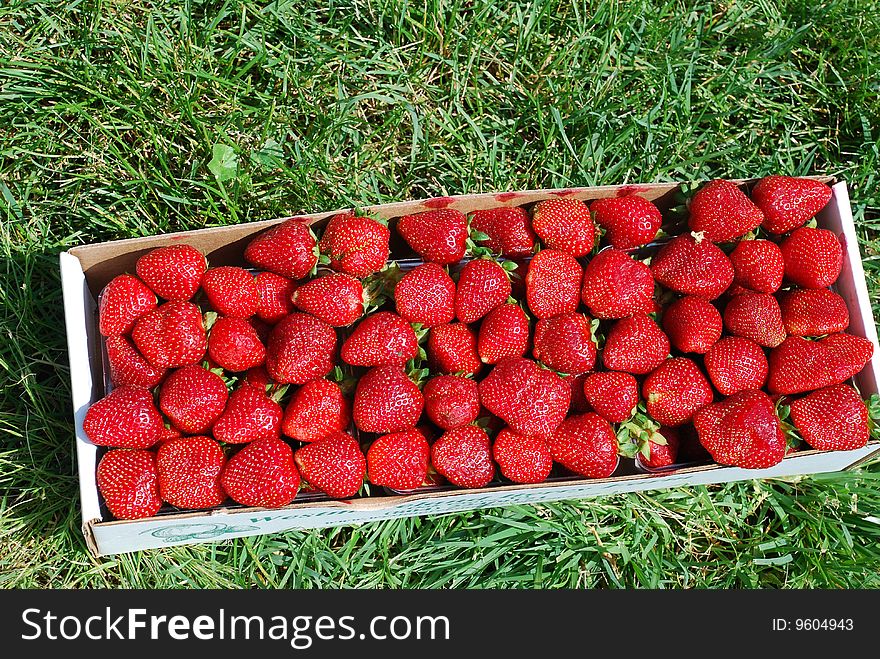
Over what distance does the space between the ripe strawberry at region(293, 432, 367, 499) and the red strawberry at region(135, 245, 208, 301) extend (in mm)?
532

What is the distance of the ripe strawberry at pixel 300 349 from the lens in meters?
1.95

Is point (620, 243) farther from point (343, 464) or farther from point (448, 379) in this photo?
point (343, 464)

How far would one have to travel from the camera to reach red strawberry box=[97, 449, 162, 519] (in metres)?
1.89

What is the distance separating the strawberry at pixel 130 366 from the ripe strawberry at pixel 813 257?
5.78ft

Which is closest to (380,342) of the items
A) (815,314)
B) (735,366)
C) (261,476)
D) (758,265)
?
(261,476)

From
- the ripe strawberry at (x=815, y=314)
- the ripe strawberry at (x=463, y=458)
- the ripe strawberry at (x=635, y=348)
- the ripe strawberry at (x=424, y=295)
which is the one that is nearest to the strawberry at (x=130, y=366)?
the ripe strawberry at (x=424, y=295)

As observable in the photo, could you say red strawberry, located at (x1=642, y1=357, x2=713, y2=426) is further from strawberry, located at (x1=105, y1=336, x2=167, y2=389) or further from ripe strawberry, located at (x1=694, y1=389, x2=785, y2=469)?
strawberry, located at (x1=105, y1=336, x2=167, y2=389)

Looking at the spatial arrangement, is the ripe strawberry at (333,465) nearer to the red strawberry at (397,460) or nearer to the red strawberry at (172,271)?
the red strawberry at (397,460)

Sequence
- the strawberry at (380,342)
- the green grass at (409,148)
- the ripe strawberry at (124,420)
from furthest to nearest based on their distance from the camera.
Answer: the green grass at (409,148)
the strawberry at (380,342)
the ripe strawberry at (124,420)

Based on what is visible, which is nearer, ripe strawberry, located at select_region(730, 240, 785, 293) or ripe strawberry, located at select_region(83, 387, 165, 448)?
ripe strawberry, located at select_region(83, 387, 165, 448)

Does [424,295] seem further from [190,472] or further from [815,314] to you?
[815,314]

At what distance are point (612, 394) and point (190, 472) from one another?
1097 mm

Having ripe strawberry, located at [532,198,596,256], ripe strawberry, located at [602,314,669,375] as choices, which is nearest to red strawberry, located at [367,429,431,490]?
ripe strawberry, located at [602,314,669,375]

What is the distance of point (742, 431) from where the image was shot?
1983 millimetres
